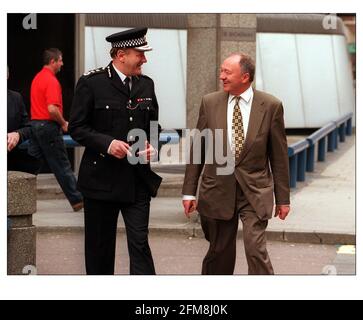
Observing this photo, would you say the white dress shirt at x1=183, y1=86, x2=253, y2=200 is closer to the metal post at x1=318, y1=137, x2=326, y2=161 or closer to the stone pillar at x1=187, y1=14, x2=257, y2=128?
the stone pillar at x1=187, y1=14, x2=257, y2=128

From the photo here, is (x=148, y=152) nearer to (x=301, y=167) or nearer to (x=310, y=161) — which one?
(x=301, y=167)

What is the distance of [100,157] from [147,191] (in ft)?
1.27

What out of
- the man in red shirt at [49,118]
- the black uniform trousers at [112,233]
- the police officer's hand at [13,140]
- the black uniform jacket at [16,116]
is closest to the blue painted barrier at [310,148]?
the man in red shirt at [49,118]

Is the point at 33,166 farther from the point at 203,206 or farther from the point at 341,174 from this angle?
the point at 341,174

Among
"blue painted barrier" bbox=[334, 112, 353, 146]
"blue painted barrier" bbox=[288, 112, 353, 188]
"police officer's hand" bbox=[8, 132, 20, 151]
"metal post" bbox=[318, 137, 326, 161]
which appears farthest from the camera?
"blue painted barrier" bbox=[334, 112, 353, 146]

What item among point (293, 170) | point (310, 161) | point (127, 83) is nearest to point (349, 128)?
point (310, 161)

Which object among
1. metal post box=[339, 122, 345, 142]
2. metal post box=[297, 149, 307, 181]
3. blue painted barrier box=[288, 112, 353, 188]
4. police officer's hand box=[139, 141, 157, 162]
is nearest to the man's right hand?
police officer's hand box=[139, 141, 157, 162]

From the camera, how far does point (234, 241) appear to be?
757 centimetres

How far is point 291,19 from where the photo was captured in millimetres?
25375

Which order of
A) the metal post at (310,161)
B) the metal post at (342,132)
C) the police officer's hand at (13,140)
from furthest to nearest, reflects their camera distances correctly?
the metal post at (342,132), the metal post at (310,161), the police officer's hand at (13,140)

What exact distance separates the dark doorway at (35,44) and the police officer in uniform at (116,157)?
8133mm

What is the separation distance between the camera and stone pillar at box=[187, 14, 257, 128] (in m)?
11.9

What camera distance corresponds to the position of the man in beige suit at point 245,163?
24.3ft

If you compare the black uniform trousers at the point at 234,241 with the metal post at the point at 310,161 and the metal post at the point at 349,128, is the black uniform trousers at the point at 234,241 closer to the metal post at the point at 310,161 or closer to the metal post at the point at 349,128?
the metal post at the point at 310,161
